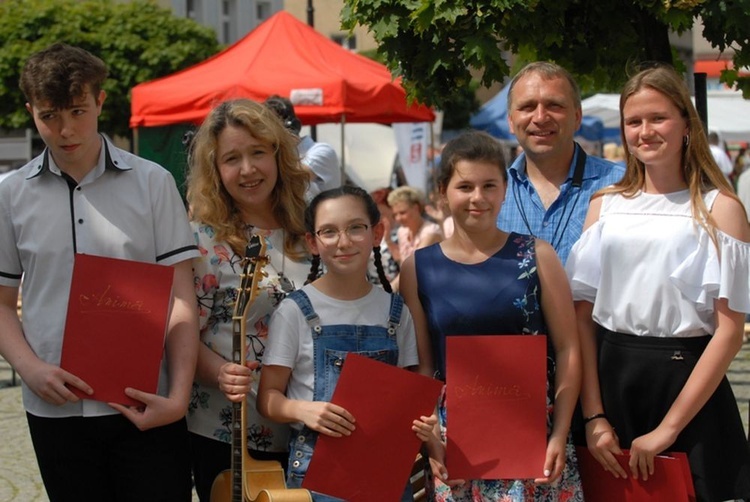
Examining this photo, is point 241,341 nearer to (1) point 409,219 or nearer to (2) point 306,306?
(2) point 306,306

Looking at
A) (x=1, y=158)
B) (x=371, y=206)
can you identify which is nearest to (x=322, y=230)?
(x=371, y=206)

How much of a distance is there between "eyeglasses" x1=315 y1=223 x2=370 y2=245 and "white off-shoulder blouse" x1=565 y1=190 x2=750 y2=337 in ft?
2.18

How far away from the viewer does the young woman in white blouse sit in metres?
3.21

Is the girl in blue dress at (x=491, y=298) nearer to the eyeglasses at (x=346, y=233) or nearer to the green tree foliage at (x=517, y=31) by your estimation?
the eyeglasses at (x=346, y=233)

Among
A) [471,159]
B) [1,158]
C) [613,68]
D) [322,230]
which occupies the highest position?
[613,68]

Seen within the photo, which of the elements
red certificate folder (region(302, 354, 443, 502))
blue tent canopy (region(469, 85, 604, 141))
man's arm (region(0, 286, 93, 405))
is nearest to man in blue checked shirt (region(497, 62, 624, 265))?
red certificate folder (region(302, 354, 443, 502))

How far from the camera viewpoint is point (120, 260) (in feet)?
10.3

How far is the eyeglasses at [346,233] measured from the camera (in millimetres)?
3332

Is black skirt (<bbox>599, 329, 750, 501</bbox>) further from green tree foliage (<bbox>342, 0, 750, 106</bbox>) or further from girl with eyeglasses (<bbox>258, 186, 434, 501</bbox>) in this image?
green tree foliage (<bbox>342, 0, 750, 106</bbox>)

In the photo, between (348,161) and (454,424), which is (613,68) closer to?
(454,424)

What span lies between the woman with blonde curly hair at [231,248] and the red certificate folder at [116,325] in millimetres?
308

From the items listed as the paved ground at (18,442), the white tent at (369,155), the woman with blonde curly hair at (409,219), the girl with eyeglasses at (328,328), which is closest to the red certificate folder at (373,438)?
the girl with eyeglasses at (328,328)

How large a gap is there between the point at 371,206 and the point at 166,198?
0.61 meters

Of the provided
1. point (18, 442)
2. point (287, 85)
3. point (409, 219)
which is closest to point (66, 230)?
point (18, 442)
